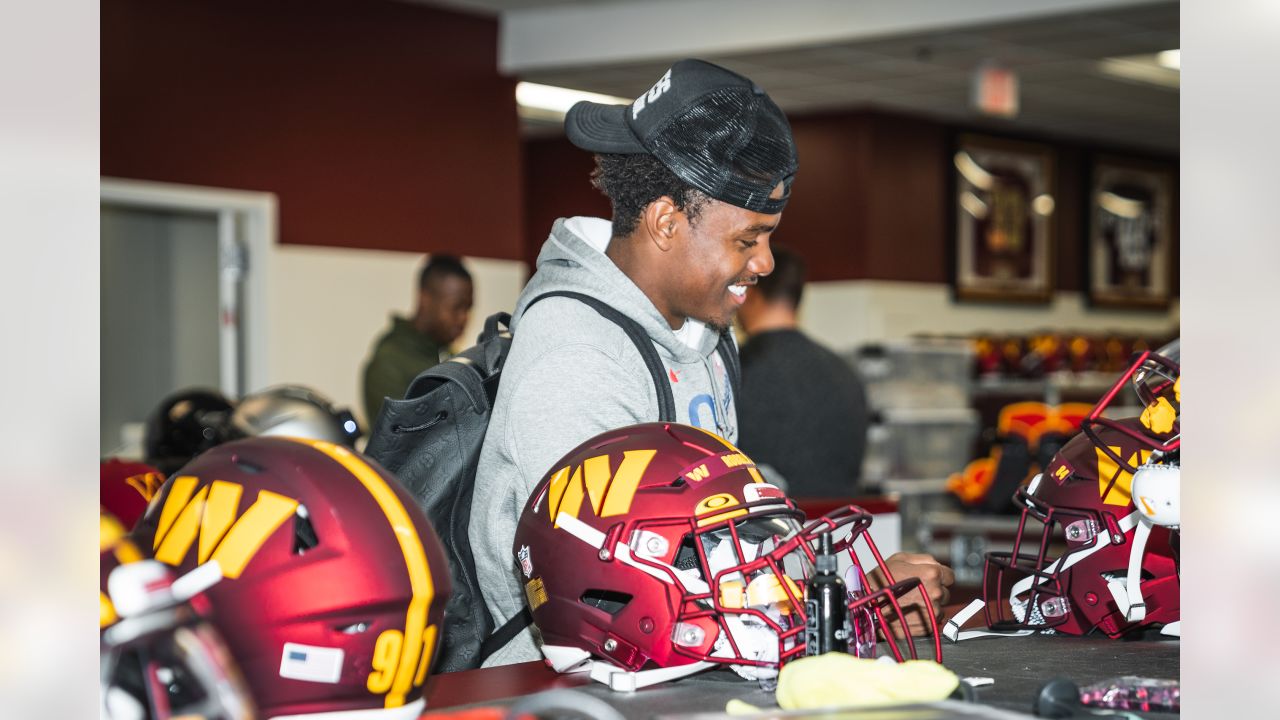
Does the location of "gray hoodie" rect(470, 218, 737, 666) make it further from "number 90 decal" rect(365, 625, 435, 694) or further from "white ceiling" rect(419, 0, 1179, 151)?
"white ceiling" rect(419, 0, 1179, 151)

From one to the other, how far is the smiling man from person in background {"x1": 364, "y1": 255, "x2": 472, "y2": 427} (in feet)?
13.2

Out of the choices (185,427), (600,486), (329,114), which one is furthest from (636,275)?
(329,114)

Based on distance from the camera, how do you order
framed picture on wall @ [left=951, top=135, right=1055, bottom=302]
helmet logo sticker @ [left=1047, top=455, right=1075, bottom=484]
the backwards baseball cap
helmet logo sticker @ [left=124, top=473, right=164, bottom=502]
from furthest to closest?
1. framed picture on wall @ [left=951, top=135, right=1055, bottom=302]
2. helmet logo sticker @ [left=124, top=473, right=164, bottom=502]
3. helmet logo sticker @ [left=1047, top=455, right=1075, bottom=484]
4. the backwards baseball cap

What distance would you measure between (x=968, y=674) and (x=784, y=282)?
3.57 metres

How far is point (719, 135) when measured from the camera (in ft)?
6.43

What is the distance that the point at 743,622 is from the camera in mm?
1602

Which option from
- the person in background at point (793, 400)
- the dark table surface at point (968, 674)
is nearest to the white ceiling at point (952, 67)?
the person in background at point (793, 400)

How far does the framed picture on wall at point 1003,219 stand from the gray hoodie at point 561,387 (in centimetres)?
924

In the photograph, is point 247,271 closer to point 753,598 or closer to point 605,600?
point 605,600

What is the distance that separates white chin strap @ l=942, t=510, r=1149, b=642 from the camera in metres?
1.99

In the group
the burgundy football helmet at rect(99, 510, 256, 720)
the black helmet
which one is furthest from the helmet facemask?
the black helmet

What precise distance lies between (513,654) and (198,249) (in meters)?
5.59
